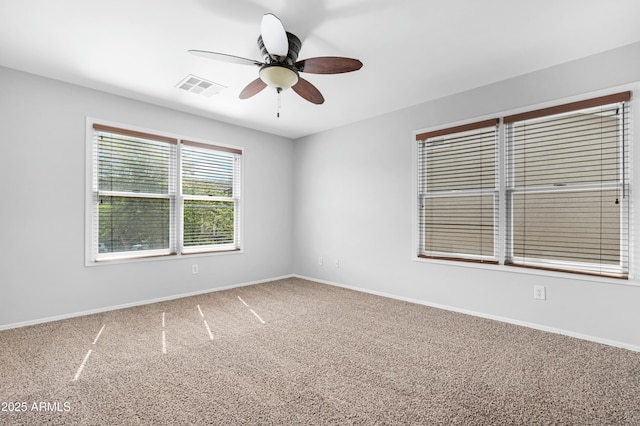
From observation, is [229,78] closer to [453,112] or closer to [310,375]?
[453,112]

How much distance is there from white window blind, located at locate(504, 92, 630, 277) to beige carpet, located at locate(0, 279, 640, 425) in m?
0.78

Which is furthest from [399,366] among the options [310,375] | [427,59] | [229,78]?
[229,78]

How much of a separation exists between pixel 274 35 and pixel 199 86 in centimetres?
172

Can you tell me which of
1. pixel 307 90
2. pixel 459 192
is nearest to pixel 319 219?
pixel 459 192

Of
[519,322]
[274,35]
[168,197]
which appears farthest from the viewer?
[168,197]

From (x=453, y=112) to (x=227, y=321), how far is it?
3.51 meters

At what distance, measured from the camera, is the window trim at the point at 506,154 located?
2.53m

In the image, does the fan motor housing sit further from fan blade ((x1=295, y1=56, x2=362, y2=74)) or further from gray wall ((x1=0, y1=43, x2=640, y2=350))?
gray wall ((x1=0, y1=43, x2=640, y2=350))

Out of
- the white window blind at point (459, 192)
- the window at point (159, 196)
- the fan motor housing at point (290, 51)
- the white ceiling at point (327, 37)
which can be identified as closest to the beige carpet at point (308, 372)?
the white window blind at point (459, 192)

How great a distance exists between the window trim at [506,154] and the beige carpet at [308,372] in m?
0.58

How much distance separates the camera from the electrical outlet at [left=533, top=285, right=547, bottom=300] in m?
2.90

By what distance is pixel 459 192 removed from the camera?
3586 mm

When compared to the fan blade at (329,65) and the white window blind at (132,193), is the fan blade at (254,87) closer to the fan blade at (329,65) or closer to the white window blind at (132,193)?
the fan blade at (329,65)

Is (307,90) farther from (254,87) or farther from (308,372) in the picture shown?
(308,372)
